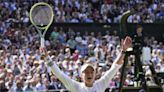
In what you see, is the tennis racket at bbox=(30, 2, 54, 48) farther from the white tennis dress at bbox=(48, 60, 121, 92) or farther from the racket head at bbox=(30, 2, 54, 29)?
the white tennis dress at bbox=(48, 60, 121, 92)

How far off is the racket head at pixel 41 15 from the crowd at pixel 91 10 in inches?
438

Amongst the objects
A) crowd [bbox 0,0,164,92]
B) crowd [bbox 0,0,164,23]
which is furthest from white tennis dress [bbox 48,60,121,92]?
crowd [bbox 0,0,164,23]

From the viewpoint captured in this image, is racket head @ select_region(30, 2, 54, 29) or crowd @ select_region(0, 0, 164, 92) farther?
crowd @ select_region(0, 0, 164, 92)

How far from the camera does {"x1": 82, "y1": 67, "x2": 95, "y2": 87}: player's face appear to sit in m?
6.51

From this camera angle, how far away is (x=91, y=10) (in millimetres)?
23000

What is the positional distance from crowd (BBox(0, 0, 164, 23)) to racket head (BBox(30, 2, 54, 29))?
11135 millimetres

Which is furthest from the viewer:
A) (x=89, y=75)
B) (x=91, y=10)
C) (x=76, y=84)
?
(x=91, y=10)

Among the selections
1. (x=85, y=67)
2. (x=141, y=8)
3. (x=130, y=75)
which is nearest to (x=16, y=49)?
(x=130, y=75)

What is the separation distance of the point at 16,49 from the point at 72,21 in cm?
446

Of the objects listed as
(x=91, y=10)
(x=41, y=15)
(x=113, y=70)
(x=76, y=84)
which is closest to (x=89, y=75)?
(x=76, y=84)

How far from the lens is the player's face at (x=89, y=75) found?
651cm

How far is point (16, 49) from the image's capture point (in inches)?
688

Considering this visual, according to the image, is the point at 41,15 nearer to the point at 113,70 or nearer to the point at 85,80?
the point at 113,70

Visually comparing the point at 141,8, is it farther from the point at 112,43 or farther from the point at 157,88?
the point at 157,88
